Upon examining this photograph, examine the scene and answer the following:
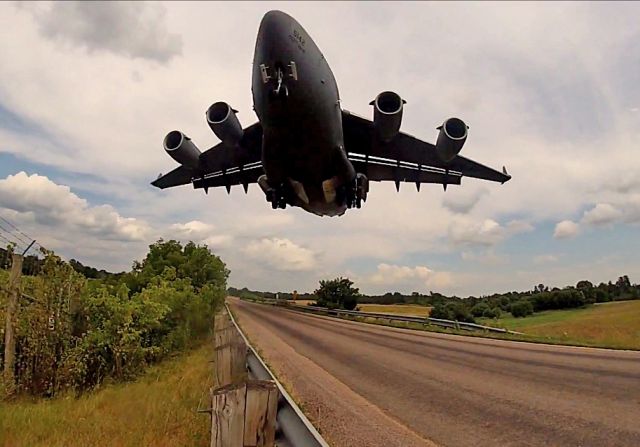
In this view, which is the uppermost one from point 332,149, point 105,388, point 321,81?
point 321,81

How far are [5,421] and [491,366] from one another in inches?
349

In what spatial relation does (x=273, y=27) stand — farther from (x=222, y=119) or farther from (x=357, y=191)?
(x=357, y=191)

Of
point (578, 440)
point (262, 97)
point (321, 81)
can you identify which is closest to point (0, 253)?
point (262, 97)

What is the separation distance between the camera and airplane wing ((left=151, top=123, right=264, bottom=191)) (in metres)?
15.5

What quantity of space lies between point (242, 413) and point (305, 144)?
9.62 meters

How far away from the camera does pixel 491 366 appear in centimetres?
1058

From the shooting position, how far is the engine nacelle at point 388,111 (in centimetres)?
1154

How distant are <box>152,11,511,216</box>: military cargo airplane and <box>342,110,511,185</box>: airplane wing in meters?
0.03

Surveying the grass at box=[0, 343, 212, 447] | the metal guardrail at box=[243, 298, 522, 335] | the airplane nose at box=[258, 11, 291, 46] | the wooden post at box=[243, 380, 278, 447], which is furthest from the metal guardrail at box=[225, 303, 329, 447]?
the metal guardrail at box=[243, 298, 522, 335]

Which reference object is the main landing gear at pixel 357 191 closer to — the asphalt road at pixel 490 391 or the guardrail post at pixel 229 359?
the asphalt road at pixel 490 391

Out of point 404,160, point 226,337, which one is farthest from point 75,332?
point 404,160

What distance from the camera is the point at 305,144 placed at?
38.5 feet

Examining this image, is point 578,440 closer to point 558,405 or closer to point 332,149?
point 558,405

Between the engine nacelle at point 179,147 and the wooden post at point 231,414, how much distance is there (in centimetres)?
1145
